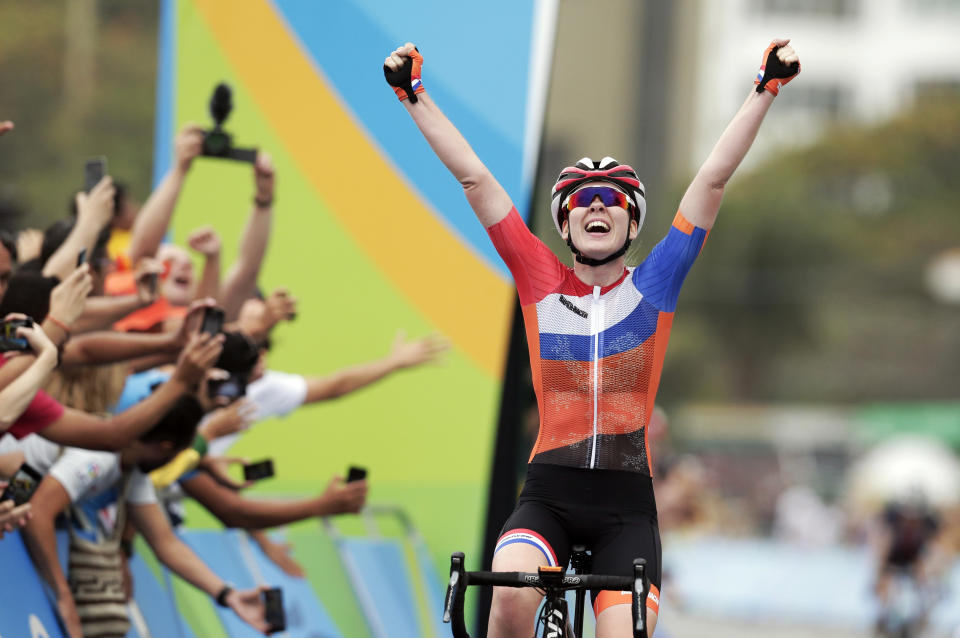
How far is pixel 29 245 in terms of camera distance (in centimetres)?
702

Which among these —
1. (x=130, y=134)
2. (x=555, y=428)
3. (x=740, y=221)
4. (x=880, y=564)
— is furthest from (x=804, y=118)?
(x=555, y=428)

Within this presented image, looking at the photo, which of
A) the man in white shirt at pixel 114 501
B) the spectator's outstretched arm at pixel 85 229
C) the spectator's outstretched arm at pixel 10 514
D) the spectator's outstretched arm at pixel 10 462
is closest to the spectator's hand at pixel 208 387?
the man in white shirt at pixel 114 501

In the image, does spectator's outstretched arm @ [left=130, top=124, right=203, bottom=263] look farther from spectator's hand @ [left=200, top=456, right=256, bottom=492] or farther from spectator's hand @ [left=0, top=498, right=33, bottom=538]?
spectator's hand @ [left=0, top=498, right=33, bottom=538]

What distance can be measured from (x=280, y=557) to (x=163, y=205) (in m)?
2.14

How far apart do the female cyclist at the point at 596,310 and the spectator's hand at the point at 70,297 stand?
1.53m

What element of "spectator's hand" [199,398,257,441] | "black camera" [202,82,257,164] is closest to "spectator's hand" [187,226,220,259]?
"black camera" [202,82,257,164]

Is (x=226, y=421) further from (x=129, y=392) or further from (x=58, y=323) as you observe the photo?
(x=58, y=323)

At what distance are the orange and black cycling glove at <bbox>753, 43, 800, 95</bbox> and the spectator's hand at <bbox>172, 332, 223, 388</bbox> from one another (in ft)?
8.05

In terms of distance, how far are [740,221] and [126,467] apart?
44.7 m

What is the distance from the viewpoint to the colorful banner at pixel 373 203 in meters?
9.22

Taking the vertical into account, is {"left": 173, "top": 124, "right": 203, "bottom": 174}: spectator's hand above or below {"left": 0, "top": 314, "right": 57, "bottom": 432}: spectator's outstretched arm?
above

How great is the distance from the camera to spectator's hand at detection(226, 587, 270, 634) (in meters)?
6.61

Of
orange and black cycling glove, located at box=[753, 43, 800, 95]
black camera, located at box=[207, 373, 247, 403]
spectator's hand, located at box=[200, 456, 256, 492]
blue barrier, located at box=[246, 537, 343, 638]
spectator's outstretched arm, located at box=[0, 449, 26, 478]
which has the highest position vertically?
orange and black cycling glove, located at box=[753, 43, 800, 95]

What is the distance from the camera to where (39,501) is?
6.01m
